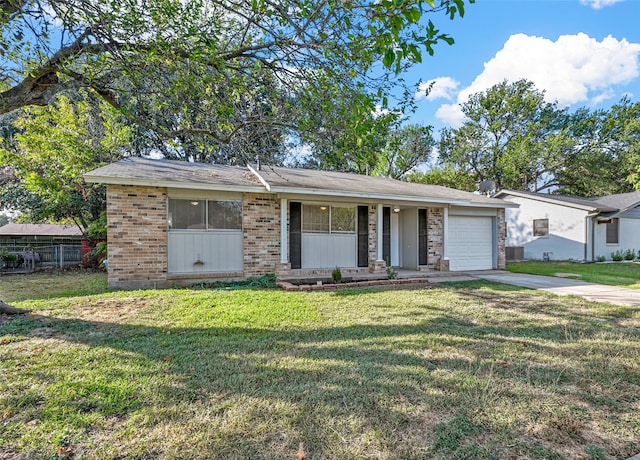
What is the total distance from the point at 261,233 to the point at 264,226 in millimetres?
229

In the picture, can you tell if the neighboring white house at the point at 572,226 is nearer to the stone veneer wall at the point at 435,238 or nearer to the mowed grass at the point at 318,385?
the stone veneer wall at the point at 435,238

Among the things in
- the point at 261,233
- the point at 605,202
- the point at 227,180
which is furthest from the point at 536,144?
the point at 227,180

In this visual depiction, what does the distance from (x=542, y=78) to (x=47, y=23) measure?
33.1 metres

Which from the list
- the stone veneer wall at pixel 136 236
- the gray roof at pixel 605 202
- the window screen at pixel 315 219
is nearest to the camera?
the stone veneer wall at pixel 136 236

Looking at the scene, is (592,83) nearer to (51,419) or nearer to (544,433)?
(544,433)

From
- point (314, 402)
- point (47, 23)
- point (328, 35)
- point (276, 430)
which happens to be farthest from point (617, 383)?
point (47, 23)

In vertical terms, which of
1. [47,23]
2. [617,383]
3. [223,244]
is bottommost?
[617,383]

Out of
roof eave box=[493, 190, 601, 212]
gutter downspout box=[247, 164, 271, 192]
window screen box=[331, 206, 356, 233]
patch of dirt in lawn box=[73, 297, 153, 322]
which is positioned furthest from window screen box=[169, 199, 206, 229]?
roof eave box=[493, 190, 601, 212]

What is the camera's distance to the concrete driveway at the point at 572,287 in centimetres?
711

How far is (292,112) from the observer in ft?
17.1

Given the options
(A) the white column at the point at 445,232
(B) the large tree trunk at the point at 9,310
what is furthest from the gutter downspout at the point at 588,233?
(B) the large tree trunk at the point at 9,310

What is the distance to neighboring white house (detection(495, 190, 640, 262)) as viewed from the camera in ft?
→ 50.8

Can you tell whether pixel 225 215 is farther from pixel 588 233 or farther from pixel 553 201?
pixel 588 233

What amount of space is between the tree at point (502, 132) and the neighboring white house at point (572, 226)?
9289 mm
